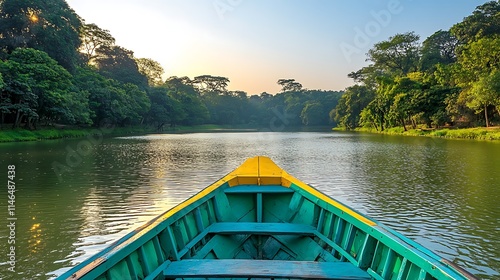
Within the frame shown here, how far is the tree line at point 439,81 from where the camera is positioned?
111ft

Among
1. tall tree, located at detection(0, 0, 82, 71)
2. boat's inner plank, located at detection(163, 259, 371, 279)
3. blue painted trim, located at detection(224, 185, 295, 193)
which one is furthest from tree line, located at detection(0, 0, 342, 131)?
boat's inner plank, located at detection(163, 259, 371, 279)

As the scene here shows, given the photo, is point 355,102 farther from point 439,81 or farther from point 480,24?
point 480,24

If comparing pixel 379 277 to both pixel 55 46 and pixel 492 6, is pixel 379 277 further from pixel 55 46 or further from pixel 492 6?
pixel 492 6

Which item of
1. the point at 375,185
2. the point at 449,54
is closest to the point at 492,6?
the point at 449,54

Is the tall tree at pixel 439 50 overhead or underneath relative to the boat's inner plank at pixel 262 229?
overhead

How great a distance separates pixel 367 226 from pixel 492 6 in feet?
170

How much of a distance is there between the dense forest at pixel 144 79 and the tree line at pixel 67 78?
0.35 ft

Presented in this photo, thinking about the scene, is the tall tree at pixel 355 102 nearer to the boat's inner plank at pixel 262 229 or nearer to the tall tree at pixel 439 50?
the tall tree at pixel 439 50

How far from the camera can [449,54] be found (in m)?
57.1

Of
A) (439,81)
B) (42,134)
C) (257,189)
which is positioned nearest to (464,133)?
(439,81)

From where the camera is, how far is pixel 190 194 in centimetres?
1055

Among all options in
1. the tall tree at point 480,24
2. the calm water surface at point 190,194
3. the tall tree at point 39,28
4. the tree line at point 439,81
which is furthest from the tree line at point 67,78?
the tall tree at point 480,24

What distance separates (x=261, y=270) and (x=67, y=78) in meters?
40.0

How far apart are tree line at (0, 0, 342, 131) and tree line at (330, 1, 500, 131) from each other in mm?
35109
